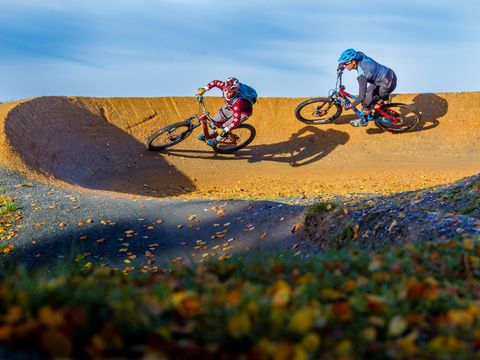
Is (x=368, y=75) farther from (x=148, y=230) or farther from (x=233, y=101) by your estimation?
(x=148, y=230)

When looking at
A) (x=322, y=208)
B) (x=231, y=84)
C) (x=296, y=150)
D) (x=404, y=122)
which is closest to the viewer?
(x=322, y=208)

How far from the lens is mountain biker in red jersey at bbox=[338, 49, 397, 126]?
16219mm

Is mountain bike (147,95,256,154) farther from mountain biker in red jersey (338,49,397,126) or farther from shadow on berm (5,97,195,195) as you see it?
mountain biker in red jersey (338,49,397,126)

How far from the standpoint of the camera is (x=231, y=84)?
15.5 meters

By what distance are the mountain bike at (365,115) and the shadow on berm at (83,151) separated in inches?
188

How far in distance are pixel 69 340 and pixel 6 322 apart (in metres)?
0.47

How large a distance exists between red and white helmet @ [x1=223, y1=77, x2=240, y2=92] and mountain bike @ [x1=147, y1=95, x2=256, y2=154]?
3.56ft

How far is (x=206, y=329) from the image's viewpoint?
2.68 meters

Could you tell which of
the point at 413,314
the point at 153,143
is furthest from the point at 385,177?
the point at 413,314

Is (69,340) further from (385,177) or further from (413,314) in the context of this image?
(385,177)

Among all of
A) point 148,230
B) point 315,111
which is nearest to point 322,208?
point 148,230

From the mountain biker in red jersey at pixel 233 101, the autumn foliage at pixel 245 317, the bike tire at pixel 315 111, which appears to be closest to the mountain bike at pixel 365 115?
the bike tire at pixel 315 111

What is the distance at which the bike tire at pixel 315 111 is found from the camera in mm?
18047

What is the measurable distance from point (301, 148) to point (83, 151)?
6.55 m
